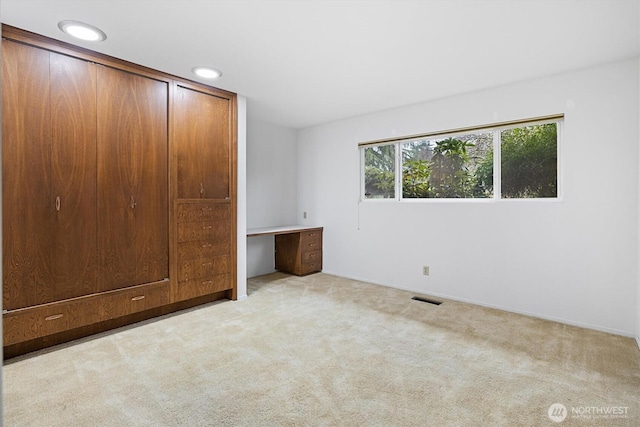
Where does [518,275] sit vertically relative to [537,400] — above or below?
above

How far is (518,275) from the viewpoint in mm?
3629

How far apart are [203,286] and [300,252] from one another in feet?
5.56

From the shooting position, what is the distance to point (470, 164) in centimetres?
409

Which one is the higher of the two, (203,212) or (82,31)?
(82,31)

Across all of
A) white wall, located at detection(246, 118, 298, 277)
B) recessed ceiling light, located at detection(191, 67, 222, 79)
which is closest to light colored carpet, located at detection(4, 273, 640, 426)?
white wall, located at detection(246, 118, 298, 277)

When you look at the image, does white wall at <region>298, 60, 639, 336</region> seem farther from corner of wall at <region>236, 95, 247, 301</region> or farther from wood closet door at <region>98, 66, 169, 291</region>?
wood closet door at <region>98, 66, 169, 291</region>

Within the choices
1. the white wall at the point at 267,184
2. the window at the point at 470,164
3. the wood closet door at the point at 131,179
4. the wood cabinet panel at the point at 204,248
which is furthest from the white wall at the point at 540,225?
the wood closet door at the point at 131,179

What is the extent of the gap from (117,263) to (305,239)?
257 centimetres

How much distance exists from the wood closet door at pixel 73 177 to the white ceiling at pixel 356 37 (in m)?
0.29

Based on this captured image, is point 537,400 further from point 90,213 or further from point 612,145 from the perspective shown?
point 90,213

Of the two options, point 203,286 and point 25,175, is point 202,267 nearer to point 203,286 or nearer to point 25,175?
point 203,286

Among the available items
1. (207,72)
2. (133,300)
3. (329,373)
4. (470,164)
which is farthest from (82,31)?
(470,164)

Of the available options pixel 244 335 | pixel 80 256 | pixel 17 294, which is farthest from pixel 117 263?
pixel 244 335

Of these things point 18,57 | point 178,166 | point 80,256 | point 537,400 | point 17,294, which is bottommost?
point 537,400
